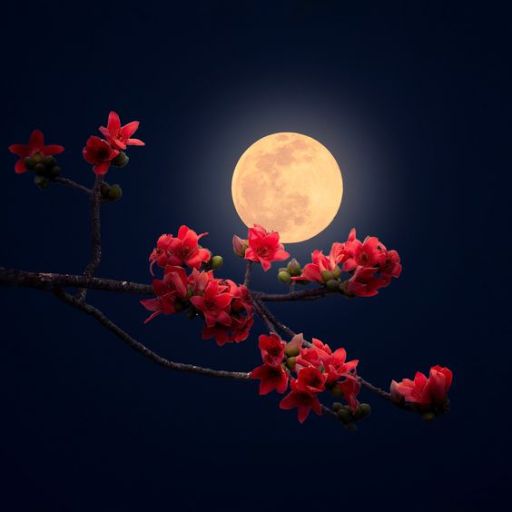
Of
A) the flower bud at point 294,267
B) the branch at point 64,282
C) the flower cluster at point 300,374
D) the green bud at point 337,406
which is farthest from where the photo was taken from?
the flower bud at point 294,267

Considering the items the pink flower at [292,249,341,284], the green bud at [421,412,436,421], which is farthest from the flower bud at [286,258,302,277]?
the green bud at [421,412,436,421]

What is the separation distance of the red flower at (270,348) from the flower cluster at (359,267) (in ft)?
1.25

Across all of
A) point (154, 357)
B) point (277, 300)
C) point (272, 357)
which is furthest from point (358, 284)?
point (154, 357)

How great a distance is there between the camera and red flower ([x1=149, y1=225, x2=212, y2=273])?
2328mm

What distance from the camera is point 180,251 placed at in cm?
235

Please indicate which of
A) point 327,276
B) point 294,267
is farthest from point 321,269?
point 294,267

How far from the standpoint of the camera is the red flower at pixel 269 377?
2.08 metres

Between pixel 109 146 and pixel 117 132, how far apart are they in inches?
5.8

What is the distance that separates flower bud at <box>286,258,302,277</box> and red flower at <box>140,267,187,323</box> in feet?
2.06

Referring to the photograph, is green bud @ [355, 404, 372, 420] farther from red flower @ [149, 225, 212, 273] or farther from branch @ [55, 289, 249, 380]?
red flower @ [149, 225, 212, 273]

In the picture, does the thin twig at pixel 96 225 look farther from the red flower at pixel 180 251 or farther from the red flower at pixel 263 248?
the red flower at pixel 263 248

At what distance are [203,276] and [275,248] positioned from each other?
1.59 feet

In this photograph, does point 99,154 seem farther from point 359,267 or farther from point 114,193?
point 359,267

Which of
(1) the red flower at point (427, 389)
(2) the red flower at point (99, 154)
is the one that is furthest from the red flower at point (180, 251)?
(1) the red flower at point (427, 389)
